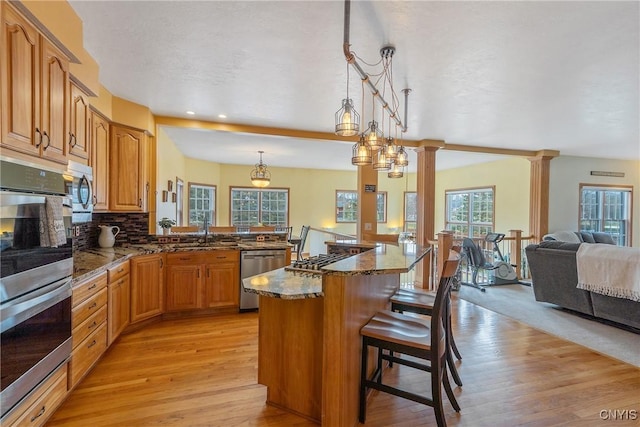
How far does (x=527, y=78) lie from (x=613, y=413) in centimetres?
274

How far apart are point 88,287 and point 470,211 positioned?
877 centimetres

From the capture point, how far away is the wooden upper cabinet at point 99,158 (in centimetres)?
316

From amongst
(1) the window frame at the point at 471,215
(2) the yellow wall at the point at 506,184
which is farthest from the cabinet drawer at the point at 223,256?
(1) the window frame at the point at 471,215

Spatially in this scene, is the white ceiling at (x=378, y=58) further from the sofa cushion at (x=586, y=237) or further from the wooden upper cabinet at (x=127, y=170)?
the sofa cushion at (x=586, y=237)

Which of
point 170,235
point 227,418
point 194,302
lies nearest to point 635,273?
point 227,418

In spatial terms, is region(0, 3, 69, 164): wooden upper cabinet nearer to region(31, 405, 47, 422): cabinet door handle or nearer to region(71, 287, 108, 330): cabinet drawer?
region(71, 287, 108, 330): cabinet drawer

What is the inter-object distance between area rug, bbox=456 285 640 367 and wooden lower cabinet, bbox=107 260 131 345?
4.44 meters

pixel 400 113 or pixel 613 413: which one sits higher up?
pixel 400 113

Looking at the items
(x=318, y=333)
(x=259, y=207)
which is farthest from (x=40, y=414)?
(x=259, y=207)

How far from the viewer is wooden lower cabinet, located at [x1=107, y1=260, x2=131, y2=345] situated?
281cm

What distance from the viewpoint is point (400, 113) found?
13.2ft

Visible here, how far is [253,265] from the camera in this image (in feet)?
13.6

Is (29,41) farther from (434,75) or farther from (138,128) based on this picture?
(434,75)
